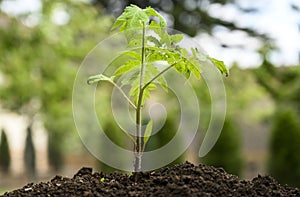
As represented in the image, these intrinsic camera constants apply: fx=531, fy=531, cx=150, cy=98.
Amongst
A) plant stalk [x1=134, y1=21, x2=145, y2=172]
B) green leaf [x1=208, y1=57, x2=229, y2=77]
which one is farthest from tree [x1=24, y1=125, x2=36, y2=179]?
green leaf [x1=208, y1=57, x2=229, y2=77]

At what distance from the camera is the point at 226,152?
1318cm

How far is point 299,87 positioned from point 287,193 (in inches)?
577

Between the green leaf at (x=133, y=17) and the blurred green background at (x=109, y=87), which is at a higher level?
the blurred green background at (x=109, y=87)

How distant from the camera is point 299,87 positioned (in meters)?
→ 15.7

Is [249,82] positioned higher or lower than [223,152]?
higher

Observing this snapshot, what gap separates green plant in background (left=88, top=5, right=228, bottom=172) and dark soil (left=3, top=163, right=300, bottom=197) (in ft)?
0.42

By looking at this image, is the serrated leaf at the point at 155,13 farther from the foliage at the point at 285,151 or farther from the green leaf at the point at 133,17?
the foliage at the point at 285,151

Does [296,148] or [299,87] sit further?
[299,87]

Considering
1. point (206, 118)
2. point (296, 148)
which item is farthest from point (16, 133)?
point (296, 148)

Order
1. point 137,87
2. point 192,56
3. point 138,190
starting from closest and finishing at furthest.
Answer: point 138,190 → point 192,56 → point 137,87

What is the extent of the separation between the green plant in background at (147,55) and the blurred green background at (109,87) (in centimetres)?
1041

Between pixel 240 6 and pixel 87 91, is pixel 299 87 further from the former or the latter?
pixel 87 91

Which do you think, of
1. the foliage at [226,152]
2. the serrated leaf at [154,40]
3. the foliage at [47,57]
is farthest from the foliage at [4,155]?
the serrated leaf at [154,40]

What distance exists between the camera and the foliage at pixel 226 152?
43.0 feet
